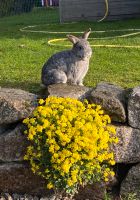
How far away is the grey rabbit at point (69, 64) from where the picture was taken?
640 centimetres

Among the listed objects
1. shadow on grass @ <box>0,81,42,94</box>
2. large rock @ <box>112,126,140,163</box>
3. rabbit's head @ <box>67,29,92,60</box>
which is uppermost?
rabbit's head @ <box>67,29,92,60</box>

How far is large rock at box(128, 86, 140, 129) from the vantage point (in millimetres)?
5500

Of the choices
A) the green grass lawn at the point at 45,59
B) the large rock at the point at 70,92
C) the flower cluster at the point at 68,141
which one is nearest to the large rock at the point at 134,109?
the flower cluster at the point at 68,141

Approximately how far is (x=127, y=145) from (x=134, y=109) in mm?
410

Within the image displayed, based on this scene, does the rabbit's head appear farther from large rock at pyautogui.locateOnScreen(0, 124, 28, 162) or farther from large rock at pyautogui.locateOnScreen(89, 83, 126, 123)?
large rock at pyautogui.locateOnScreen(0, 124, 28, 162)

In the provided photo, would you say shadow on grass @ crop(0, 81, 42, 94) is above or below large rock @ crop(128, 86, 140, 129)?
below

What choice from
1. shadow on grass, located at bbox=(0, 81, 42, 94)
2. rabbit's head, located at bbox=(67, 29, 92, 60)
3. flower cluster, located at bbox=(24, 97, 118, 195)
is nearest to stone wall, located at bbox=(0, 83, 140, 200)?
flower cluster, located at bbox=(24, 97, 118, 195)

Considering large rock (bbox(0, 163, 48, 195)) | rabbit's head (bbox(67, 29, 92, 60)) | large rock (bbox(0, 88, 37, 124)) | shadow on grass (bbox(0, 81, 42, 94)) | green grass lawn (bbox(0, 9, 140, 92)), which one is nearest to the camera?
large rock (bbox(0, 88, 37, 124))

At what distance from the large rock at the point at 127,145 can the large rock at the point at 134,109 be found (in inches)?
3.4

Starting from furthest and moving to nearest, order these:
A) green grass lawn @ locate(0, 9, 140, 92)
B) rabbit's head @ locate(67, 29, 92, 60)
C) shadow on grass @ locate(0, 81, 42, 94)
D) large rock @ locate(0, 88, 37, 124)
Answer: green grass lawn @ locate(0, 9, 140, 92), shadow on grass @ locate(0, 81, 42, 94), rabbit's head @ locate(67, 29, 92, 60), large rock @ locate(0, 88, 37, 124)

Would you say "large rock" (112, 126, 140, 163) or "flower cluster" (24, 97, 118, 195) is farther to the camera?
"large rock" (112, 126, 140, 163)

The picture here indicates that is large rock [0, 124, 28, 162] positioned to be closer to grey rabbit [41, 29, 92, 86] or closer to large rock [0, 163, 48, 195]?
large rock [0, 163, 48, 195]

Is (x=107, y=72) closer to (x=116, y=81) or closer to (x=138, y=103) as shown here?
(x=116, y=81)

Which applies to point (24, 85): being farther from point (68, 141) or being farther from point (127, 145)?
point (68, 141)
